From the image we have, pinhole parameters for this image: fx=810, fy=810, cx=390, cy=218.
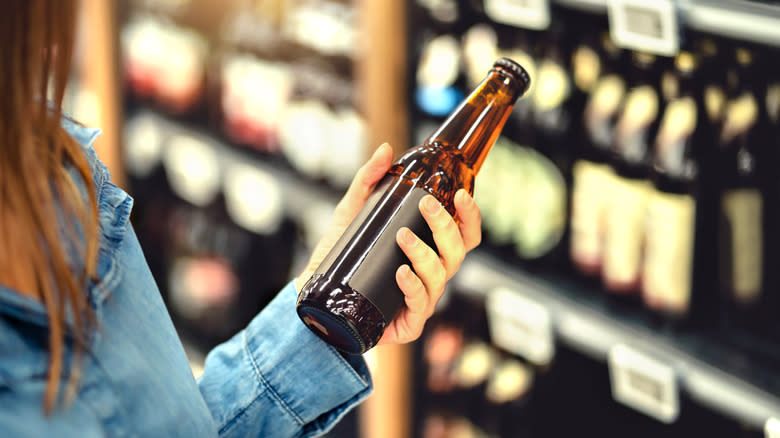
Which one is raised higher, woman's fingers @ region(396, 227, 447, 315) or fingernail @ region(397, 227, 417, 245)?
fingernail @ region(397, 227, 417, 245)

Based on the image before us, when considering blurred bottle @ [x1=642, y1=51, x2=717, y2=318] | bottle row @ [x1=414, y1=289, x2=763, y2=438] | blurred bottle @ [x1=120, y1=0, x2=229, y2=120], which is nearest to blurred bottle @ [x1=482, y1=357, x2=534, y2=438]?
bottle row @ [x1=414, y1=289, x2=763, y2=438]

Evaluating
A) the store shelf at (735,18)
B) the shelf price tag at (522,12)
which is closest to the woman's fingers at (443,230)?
the store shelf at (735,18)

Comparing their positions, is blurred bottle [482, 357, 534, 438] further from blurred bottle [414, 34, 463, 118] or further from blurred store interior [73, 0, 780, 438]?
blurred bottle [414, 34, 463, 118]

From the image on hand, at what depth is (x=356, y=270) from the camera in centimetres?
79

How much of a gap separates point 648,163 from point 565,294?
283mm

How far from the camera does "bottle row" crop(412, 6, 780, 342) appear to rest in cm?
122

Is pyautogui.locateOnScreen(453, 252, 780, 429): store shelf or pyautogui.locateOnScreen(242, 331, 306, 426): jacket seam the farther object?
pyautogui.locateOnScreen(453, 252, 780, 429): store shelf

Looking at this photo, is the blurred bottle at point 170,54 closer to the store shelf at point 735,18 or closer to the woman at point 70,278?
the store shelf at point 735,18

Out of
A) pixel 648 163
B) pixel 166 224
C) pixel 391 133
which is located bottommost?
pixel 166 224

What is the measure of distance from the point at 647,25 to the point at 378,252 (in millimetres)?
617

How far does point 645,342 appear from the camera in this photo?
132cm

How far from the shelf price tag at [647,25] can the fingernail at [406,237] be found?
0.58 m

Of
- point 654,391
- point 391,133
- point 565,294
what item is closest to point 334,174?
point 391,133

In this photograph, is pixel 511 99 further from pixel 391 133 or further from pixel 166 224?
pixel 166 224
